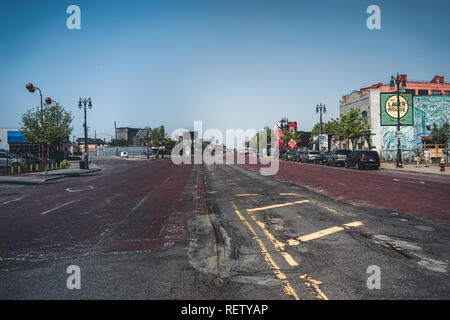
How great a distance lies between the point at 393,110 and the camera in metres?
44.2

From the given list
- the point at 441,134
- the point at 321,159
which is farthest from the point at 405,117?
the point at 321,159

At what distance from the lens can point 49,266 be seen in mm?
5023

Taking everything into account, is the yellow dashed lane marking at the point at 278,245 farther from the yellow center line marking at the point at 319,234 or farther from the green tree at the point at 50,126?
the green tree at the point at 50,126

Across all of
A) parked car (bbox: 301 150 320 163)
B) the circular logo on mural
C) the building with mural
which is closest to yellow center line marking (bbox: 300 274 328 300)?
parked car (bbox: 301 150 320 163)

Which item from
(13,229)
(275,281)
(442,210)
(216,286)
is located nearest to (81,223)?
(13,229)

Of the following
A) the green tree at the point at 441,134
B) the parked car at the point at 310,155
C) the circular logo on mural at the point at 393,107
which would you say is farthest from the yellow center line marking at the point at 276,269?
the green tree at the point at 441,134

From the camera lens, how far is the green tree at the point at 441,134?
42.3 meters

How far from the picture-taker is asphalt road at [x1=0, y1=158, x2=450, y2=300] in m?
4.00

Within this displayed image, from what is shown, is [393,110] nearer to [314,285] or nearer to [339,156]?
[339,156]

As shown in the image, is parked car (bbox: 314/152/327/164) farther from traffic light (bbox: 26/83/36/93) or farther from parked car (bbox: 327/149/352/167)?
traffic light (bbox: 26/83/36/93)

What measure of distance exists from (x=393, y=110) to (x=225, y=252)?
46602 millimetres
